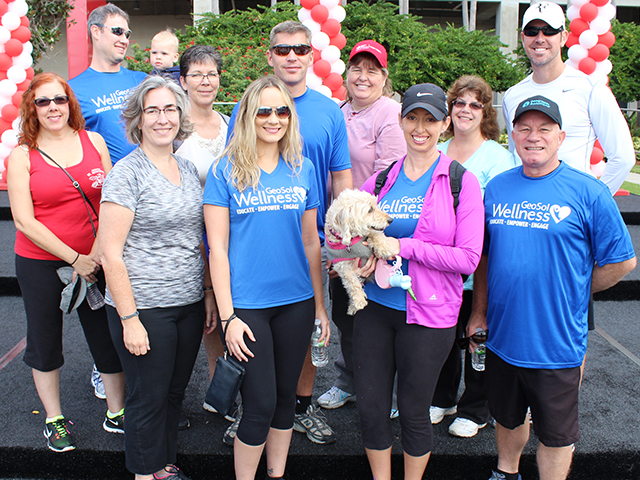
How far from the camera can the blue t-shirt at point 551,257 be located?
83.4 inches

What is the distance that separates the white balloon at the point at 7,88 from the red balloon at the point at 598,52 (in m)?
10.4

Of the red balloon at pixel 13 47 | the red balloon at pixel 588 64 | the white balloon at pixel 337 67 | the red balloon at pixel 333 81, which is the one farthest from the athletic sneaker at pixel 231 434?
the red balloon at pixel 588 64

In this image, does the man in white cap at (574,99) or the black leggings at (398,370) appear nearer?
the black leggings at (398,370)

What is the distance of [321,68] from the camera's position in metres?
7.90

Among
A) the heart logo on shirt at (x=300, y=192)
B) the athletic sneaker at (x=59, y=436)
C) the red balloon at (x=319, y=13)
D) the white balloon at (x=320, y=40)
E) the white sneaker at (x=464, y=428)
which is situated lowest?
the white sneaker at (x=464, y=428)

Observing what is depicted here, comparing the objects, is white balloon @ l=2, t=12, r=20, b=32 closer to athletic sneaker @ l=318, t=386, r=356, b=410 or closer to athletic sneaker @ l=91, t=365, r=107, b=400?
athletic sneaker @ l=91, t=365, r=107, b=400

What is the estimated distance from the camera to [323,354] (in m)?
2.68

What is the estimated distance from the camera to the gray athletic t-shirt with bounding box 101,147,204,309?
6.98ft

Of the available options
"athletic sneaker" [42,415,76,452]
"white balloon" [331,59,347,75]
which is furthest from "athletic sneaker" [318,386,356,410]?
"white balloon" [331,59,347,75]

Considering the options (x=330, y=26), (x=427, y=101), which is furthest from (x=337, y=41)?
(x=427, y=101)

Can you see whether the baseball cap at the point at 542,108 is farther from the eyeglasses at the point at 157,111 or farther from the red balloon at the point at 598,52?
the red balloon at the point at 598,52

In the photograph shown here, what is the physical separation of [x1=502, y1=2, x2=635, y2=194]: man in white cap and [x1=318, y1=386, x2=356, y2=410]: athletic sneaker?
2098 millimetres

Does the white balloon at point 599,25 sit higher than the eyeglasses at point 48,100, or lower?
higher

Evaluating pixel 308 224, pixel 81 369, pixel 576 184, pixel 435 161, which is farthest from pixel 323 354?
pixel 81 369
